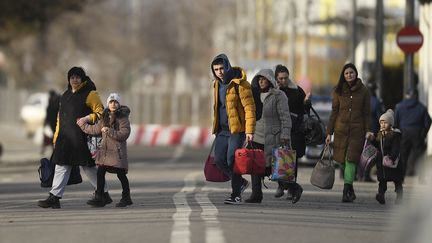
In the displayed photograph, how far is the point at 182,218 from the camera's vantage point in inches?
658

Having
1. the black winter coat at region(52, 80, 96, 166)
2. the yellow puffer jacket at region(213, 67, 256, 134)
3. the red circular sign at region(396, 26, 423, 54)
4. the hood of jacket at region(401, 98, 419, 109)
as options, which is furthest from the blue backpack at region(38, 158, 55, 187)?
the red circular sign at region(396, 26, 423, 54)

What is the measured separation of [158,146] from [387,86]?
68.1 feet

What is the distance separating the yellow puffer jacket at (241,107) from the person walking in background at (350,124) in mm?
2004

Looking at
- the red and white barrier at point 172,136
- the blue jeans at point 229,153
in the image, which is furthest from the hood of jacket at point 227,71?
the red and white barrier at point 172,136

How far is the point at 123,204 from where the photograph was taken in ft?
63.1

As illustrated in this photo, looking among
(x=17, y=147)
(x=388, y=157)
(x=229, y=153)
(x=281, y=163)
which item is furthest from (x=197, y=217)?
(x=17, y=147)

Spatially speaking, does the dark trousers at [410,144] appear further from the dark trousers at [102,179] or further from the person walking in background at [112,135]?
the person walking in background at [112,135]

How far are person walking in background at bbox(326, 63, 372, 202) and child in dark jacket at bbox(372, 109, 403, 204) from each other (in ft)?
0.83

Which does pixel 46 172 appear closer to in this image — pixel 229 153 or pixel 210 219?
pixel 229 153

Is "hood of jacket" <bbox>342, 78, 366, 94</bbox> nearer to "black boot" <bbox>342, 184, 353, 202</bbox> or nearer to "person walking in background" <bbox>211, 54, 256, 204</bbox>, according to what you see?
"black boot" <bbox>342, 184, 353, 202</bbox>

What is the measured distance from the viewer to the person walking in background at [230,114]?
746 inches

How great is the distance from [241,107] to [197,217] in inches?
104

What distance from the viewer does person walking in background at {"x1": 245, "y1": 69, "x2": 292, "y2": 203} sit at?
63.8 feet

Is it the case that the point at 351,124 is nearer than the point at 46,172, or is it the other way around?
the point at 46,172
